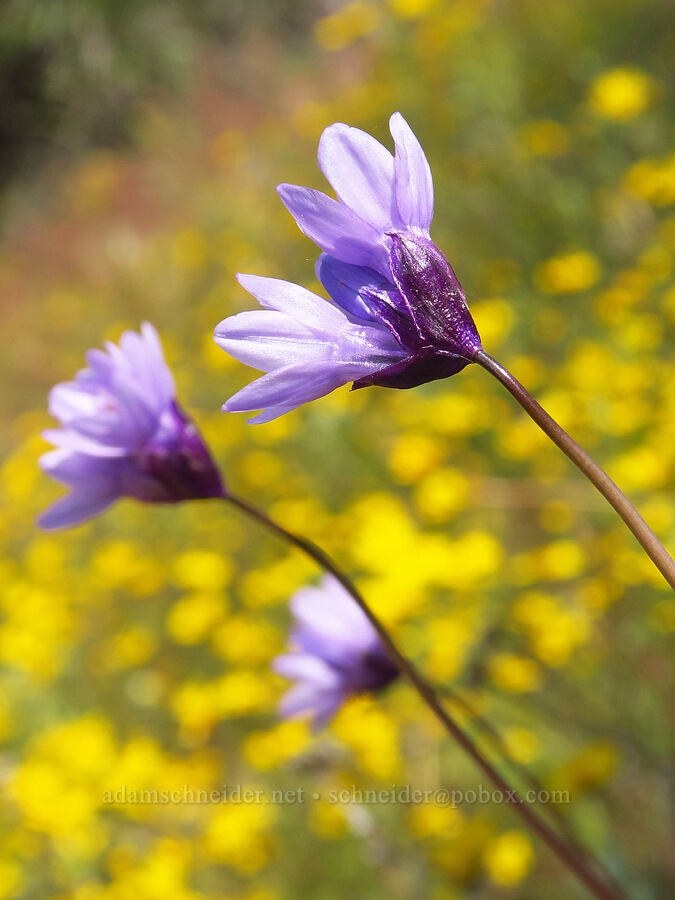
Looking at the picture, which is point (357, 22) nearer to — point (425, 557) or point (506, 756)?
point (425, 557)

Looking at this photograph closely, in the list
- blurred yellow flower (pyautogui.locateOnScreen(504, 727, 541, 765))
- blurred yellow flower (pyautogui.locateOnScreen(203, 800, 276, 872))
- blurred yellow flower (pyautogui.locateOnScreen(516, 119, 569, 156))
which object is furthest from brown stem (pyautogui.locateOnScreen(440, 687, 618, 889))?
blurred yellow flower (pyautogui.locateOnScreen(516, 119, 569, 156))

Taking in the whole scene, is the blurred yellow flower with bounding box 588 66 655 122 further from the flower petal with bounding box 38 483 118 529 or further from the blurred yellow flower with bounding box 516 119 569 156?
the flower petal with bounding box 38 483 118 529

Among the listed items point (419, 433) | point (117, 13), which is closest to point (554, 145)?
point (419, 433)

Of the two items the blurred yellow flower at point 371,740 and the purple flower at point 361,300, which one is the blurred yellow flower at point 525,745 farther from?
the purple flower at point 361,300

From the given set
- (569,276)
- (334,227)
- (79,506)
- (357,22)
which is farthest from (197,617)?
(357,22)

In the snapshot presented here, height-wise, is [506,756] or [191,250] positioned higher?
[191,250]

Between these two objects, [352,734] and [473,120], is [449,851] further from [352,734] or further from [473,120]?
[473,120]
